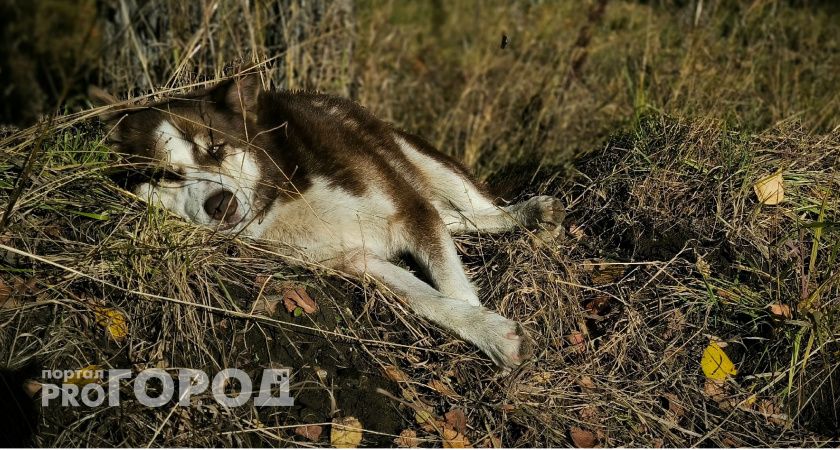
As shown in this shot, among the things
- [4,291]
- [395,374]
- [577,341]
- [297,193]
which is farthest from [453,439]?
[4,291]

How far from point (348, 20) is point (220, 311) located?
3301mm

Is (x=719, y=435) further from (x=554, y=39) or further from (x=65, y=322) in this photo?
(x=554, y=39)

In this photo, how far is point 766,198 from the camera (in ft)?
11.1

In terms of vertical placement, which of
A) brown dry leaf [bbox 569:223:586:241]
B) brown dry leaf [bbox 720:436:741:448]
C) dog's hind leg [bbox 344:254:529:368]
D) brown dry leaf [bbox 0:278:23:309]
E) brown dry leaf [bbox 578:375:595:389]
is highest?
brown dry leaf [bbox 0:278:23:309]

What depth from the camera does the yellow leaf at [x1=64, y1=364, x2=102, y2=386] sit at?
8.30 feet

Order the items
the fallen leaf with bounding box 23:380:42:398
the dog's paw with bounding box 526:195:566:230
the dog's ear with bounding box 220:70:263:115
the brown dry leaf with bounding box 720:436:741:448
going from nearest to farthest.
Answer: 1. the fallen leaf with bounding box 23:380:42:398
2. the brown dry leaf with bounding box 720:436:741:448
3. the dog's ear with bounding box 220:70:263:115
4. the dog's paw with bounding box 526:195:566:230

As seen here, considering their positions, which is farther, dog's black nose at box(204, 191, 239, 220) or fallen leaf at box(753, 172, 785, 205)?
fallen leaf at box(753, 172, 785, 205)

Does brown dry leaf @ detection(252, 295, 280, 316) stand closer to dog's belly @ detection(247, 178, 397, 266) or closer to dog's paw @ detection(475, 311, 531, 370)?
dog's belly @ detection(247, 178, 397, 266)

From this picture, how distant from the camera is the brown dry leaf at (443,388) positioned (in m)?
2.79

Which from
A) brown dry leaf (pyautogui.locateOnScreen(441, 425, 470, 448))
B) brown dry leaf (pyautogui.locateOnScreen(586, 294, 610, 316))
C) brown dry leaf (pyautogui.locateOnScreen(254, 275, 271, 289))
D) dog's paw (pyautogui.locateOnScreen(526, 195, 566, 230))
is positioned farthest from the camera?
dog's paw (pyautogui.locateOnScreen(526, 195, 566, 230))

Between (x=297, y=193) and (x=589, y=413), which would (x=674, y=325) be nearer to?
(x=589, y=413)

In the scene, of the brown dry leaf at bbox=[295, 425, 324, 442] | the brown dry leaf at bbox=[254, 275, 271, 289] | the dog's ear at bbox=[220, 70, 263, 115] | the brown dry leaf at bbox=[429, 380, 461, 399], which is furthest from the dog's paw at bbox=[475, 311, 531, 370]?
the dog's ear at bbox=[220, 70, 263, 115]

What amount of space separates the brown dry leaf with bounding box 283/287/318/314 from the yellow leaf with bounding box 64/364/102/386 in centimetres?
72

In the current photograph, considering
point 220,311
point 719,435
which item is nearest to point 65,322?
point 220,311
